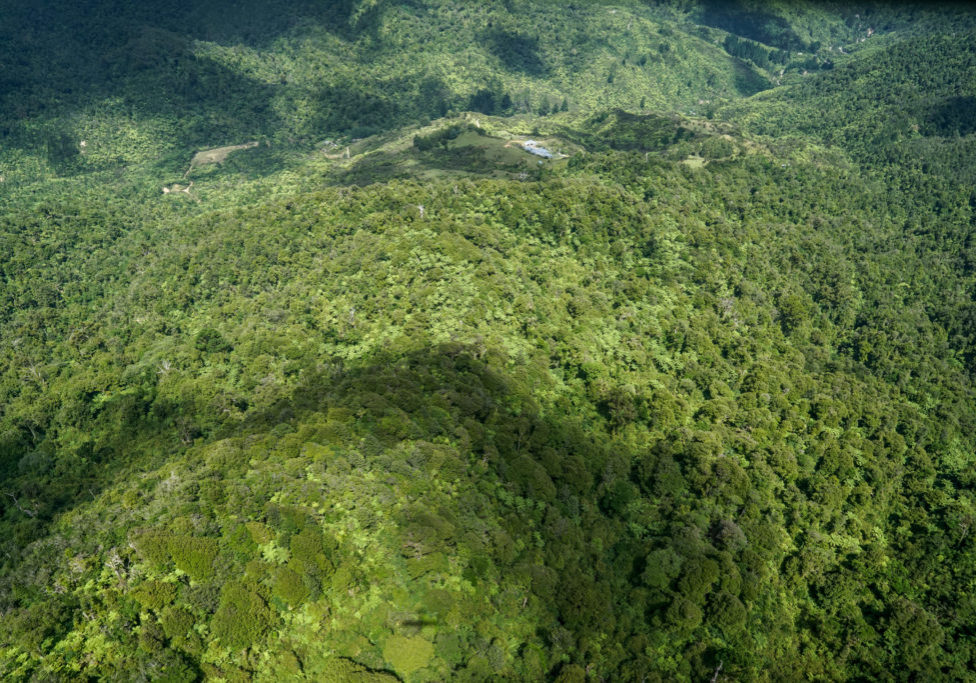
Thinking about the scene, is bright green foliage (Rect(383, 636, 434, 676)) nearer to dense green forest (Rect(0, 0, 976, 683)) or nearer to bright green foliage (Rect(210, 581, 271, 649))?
dense green forest (Rect(0, 0, 976, 683))

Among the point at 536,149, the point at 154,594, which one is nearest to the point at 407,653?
the point at 154,594

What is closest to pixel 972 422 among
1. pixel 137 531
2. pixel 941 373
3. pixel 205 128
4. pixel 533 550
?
pixel 941 373

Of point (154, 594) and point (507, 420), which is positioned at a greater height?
point (154, 594)

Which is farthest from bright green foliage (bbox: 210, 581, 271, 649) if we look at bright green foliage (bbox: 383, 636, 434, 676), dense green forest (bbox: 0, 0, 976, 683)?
bright green foliage (bbox: 383, 636, 434, 676)

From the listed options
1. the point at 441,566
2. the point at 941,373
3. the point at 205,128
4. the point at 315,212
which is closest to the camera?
the point at 441,566

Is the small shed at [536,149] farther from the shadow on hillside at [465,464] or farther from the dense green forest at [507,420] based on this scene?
the shadow on hillside at [465,464]

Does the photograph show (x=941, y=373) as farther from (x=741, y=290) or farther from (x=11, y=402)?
(x=11, y=402)

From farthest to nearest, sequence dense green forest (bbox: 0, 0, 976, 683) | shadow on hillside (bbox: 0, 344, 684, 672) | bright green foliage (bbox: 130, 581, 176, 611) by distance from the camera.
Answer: shadow on hillside (bbox: 0, 344, 684, 672), dense green forest (bbox: 0, 0, 976, 683), bright green foliage (bbox: 130, 581, 176, 611)

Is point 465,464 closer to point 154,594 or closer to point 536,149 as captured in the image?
point 154,594
